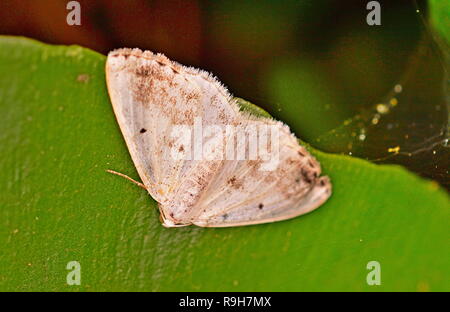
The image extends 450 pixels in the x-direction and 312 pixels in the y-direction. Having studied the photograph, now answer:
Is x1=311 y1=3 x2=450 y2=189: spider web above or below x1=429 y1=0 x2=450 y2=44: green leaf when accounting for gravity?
below

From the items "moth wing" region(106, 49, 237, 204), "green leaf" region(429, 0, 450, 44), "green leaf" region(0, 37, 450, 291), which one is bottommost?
"green leaf" region(0, 37, 450, 291)

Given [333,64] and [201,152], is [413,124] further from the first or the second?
[201,152]

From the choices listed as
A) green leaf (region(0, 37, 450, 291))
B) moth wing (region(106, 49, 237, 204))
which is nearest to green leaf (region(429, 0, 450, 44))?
green leaf (region(0, 37, 450, 291))

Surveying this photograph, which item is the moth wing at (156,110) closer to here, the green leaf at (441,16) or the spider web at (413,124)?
the spider web at (413,124)

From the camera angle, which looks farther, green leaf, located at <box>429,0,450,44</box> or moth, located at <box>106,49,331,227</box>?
green leaf, located at <box>429,0,450,44</box>

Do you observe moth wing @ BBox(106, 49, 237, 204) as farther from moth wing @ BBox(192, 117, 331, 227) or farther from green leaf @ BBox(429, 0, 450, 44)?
green leaf @ BBox(429, 0, 450, 44)

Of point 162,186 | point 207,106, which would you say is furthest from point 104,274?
point 207,106

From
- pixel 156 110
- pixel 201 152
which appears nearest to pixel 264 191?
pixel 201 152
